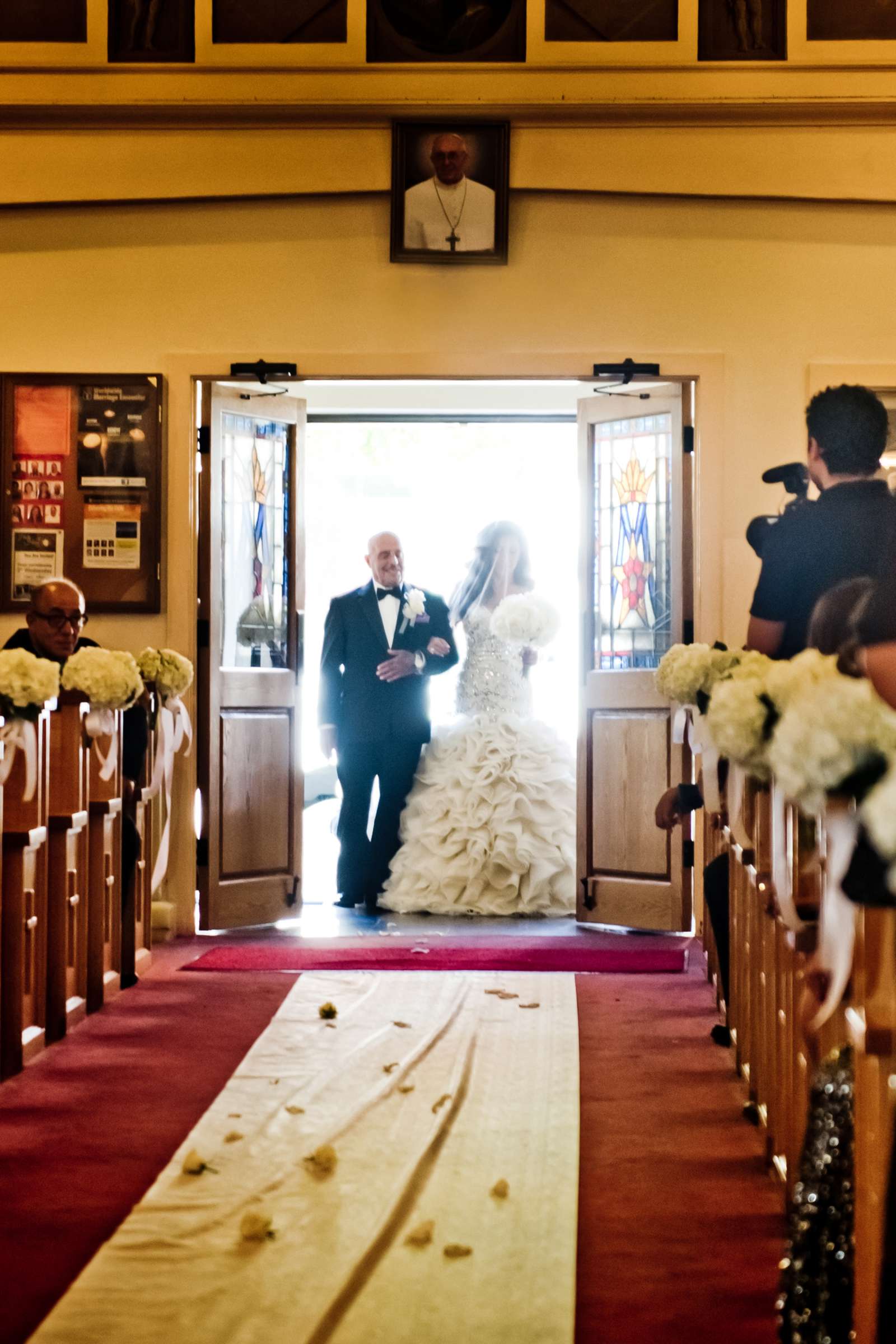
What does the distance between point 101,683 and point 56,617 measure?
0.73m

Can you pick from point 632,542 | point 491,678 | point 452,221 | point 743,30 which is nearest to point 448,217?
point 452,221

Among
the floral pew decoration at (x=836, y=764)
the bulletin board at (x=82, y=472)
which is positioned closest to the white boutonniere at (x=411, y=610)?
the bulletin board at (x=82, y=472)

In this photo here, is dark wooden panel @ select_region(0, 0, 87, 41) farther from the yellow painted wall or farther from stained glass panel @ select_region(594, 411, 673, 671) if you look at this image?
stained glass panel @ select_region(594, 411, 673, 671)

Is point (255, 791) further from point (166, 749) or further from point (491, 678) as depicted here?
point (491, 678)

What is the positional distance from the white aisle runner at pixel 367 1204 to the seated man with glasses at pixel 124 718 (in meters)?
1.07

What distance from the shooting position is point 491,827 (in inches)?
294

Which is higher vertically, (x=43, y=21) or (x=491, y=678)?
(x=43, y=21)

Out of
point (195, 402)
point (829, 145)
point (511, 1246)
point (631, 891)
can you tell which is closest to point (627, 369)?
point (829, 145)

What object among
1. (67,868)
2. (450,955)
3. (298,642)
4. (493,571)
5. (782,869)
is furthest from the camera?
(493,571)

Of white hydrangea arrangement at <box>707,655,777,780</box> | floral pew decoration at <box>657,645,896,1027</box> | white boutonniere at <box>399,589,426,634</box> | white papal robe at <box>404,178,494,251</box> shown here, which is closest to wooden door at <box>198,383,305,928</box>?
white boutonniere at <box>399,589,426,634</box>

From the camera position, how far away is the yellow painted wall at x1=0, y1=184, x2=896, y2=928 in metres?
6.87

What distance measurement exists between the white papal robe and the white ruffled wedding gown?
2525 mm

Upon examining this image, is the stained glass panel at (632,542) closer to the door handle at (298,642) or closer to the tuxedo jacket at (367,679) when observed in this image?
the tuxedo jacket at (367,679)

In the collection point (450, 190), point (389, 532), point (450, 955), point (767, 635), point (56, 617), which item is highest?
point (450, 190)
